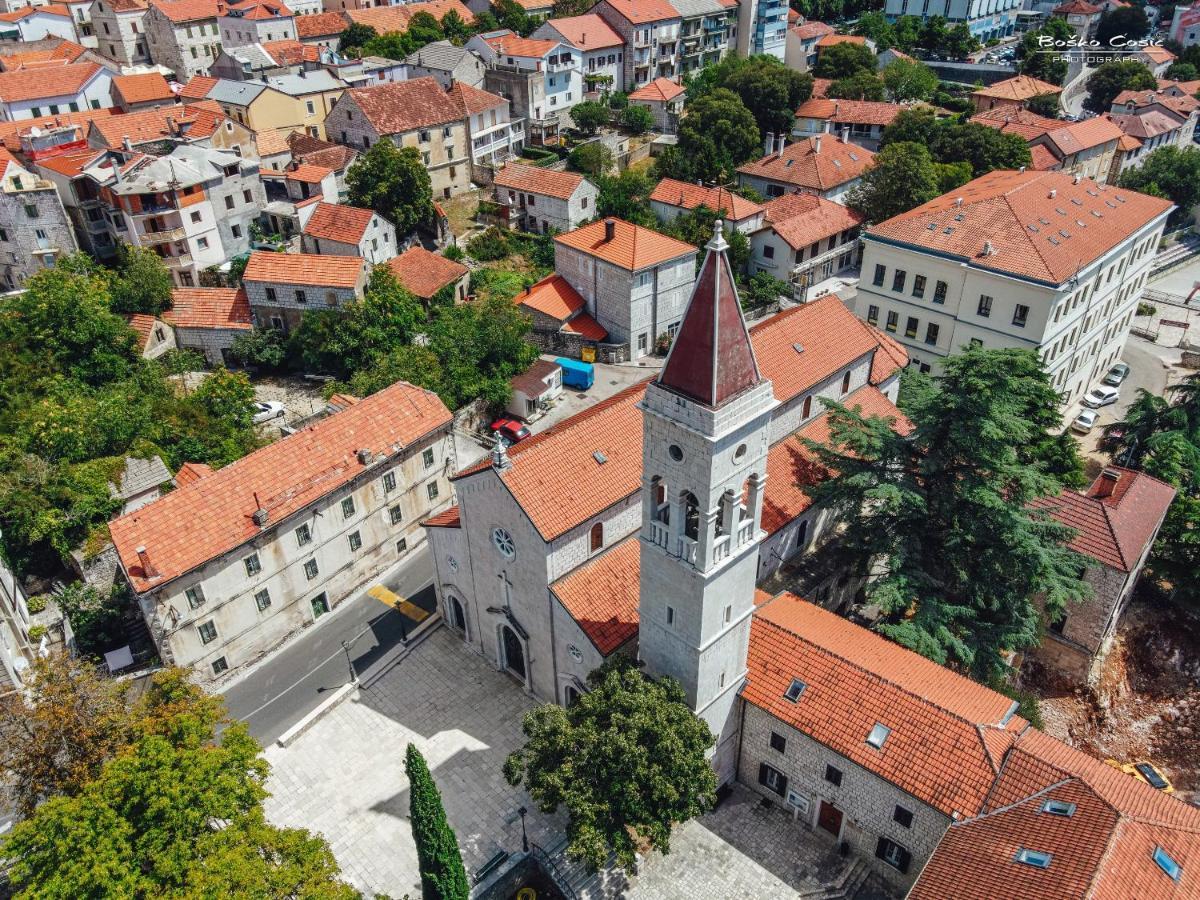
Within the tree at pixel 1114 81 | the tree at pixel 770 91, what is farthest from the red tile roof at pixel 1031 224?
the tree at pixel 1114 81

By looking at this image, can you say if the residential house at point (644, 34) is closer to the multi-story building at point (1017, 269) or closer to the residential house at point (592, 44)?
the residential house at point (592, 44)

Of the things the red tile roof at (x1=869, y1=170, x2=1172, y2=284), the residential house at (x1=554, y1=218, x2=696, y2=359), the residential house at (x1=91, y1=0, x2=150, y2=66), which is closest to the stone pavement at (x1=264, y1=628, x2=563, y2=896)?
the residential house at (x1=554, y1=218, x2=696, y2=359)

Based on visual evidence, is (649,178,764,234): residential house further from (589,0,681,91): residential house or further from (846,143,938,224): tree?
(589,0,681,91): residential house

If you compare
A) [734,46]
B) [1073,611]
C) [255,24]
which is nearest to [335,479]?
[1073,611]

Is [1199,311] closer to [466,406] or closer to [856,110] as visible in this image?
[856,110]

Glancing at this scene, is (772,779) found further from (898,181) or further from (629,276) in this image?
(898,181)

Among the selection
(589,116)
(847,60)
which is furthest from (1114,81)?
(589,116)

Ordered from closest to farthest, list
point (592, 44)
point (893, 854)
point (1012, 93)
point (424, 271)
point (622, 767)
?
point (622, 767)
point (893, 854)
point (424, 271)
point (592, 44)
point (1012, 93)
